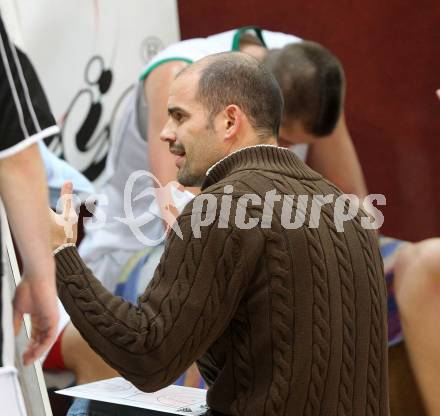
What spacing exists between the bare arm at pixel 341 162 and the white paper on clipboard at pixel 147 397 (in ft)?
4.53

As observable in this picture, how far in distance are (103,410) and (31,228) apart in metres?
0.82

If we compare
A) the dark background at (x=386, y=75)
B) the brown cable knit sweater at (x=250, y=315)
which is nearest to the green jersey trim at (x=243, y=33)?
the dark background at (x=386, y=75)

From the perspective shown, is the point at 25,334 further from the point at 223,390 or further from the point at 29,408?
the point at 223,390

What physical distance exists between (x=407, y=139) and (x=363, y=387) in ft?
5.31

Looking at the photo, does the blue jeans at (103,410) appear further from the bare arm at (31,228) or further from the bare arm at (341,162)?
the bare arm at (341,162)

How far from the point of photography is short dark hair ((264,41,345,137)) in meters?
3.03

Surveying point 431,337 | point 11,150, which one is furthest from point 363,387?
point 431,337

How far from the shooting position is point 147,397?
1.85 metres

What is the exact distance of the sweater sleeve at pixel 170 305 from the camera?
1565 mm

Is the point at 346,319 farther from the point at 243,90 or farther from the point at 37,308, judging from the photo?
the point at 37,308

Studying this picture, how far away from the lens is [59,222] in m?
1.53

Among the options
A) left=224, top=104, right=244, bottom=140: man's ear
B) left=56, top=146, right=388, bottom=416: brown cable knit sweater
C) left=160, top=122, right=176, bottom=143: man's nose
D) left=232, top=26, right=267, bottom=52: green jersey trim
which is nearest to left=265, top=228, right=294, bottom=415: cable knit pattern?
left=56, top=146, right=388, bottom=416: brown cable knit sweater

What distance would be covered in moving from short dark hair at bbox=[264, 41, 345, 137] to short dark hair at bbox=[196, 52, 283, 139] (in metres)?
1.10

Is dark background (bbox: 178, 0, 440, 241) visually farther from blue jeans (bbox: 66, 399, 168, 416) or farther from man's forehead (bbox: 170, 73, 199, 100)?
blue jeans (bbox: 66, 399, 168, 416)
